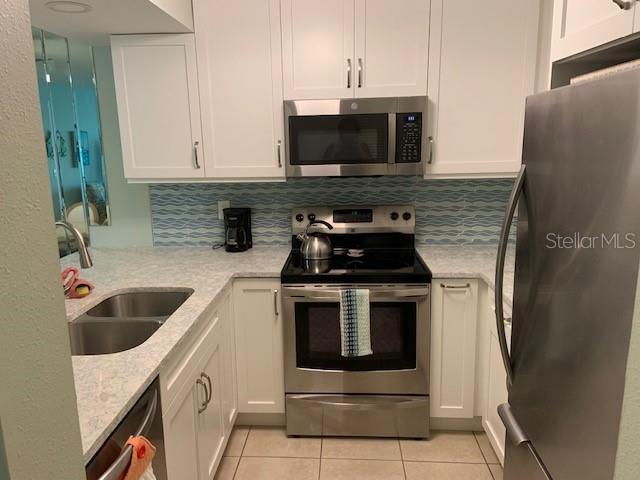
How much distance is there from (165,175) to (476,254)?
175 cm

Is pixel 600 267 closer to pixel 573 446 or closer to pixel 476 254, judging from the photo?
pixel 573 446

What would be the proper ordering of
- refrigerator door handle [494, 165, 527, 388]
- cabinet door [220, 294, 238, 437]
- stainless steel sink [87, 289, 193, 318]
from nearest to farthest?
refrigerator door handle [494, 165, 527, 388] → stainless steel sink [87, 289, 193, 318] → cabinet door [220, 294, 238, 437]

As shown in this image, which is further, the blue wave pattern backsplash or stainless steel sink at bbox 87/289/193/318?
the blue wave pattern backsplash

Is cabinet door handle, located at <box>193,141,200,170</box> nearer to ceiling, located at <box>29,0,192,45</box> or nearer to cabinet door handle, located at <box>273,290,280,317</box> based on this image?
ceiling, located at <box>29,0,192,45</box>

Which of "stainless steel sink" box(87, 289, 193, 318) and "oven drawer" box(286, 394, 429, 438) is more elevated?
"stainless steel sink" box(87, 289, 193, 318)

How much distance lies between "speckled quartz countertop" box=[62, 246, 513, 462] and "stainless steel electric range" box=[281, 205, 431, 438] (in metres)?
0.18

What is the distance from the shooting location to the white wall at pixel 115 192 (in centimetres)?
268

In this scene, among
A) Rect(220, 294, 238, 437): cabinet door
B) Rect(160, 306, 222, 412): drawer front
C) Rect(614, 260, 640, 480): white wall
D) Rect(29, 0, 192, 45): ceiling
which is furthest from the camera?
Rect(220, 294, 238, 437): cabinet door

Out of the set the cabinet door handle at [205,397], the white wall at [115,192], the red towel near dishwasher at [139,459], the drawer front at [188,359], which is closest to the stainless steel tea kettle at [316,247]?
the drawer front at [188,359]

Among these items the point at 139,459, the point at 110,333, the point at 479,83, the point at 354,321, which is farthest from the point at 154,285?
the point at 479,83

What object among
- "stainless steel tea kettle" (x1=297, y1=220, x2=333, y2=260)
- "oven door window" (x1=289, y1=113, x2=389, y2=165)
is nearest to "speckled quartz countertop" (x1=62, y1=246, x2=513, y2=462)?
"stainless steel tea kettle" (x1=297, y1=220, x2=333, y2=260)

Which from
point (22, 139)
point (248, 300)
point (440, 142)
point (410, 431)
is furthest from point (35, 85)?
point (410, 431)

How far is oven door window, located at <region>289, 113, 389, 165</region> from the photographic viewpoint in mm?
2285

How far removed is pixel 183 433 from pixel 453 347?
1346 mm
